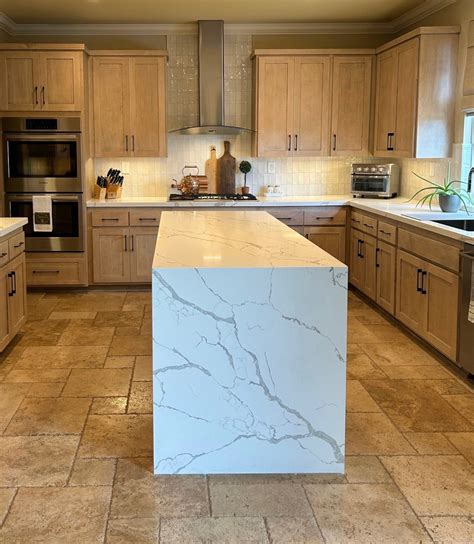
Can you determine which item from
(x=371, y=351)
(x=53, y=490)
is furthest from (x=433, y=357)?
(x=53, y=490)

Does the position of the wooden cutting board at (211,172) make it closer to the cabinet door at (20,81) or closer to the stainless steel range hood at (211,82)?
the stainless steel range hood at (211,82)

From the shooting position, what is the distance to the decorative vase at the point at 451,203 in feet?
16.1

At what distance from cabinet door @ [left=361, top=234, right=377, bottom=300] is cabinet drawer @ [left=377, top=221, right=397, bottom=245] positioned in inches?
7.1

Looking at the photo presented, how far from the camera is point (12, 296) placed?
454cm

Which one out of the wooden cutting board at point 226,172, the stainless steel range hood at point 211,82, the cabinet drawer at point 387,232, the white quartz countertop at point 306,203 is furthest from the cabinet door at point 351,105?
the cabinet drawer at point 387,232

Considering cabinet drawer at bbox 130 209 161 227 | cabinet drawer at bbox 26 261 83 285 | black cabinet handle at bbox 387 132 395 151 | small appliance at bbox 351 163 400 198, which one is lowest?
cabinet drawer at bbox 26 261 83 285

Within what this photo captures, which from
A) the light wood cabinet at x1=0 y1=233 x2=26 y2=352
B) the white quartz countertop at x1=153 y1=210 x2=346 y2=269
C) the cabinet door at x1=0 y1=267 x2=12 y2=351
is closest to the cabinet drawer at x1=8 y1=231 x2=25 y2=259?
the light wood cabinet at x1=0 y1=233 x2=26 y2=352

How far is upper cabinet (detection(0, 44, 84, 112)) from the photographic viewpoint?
6215 mm

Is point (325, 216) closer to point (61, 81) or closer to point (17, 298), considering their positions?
point (61, 81)

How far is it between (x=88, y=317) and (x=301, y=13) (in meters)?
3.42

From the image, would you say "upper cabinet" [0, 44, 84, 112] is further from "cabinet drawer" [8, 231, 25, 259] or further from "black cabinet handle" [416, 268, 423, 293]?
"black cabinet handle" [416, 268, 423, 293]

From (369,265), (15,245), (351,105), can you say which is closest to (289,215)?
(369,265)

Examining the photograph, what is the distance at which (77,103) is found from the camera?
20.6 feet

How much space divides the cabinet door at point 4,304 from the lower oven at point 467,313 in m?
2.84
